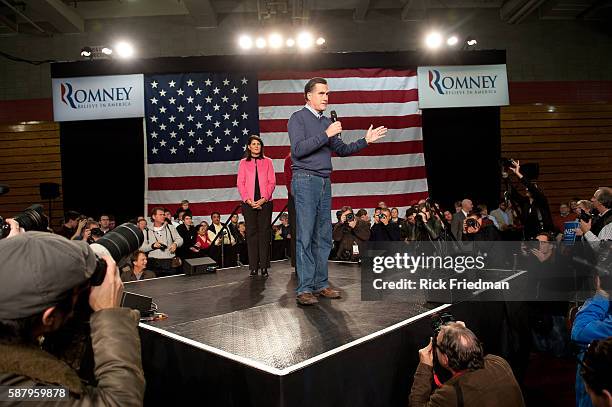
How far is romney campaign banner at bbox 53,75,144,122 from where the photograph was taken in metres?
7.54

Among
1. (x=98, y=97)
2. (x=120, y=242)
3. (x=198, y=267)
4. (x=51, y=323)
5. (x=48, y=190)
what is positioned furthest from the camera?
(x=48, y=190)

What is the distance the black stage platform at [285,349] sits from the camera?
173cm

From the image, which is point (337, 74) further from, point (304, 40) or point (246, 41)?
point (246, 41)

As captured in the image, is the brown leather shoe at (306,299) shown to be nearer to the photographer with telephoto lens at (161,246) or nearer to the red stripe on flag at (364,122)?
the photographer with telephoto lens at (161,246)

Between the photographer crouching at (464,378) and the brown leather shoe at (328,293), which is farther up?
the brown leather shoe at (328,293)

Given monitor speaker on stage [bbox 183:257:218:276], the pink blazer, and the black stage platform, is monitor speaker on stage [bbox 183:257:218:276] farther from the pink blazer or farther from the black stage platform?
the black stage platform

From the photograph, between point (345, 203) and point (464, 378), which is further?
point (345, 203)

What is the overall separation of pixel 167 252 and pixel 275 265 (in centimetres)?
158

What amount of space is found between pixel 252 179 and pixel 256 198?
0.60 feet

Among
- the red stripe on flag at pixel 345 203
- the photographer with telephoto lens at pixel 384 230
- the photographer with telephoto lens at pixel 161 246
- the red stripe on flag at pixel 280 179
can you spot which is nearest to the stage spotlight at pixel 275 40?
the red stripe on flag at pixel 280 179

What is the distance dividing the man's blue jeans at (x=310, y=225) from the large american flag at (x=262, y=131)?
4.87m

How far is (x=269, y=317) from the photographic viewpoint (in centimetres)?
250

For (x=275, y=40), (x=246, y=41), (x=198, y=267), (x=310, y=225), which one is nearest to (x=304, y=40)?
(x=275, y=40)

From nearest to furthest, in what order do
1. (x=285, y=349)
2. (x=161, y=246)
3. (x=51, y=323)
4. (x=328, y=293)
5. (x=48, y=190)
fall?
(x=51, y=323) → (x=285, y=349) → (x=328, y=293) → (x=161, y=246) → (x=48, y=190)
